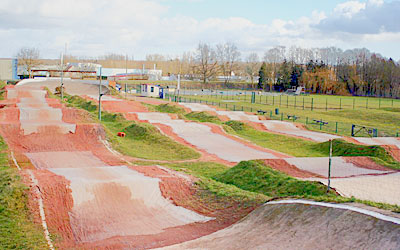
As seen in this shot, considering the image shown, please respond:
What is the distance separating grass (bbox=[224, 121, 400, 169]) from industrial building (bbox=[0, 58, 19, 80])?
82822 millimetres

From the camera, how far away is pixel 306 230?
33.4 ft

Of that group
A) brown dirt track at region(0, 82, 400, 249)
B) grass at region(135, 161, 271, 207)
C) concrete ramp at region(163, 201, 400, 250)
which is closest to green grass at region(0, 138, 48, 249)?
brown dirt track at region(0, 82, 400, 249)

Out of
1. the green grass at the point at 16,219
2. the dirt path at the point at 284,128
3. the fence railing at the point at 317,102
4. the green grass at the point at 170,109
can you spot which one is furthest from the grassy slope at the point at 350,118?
the green grass at the point at 16,219

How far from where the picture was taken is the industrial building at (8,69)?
105 meters

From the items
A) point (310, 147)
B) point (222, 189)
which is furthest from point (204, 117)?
point (222, 189)

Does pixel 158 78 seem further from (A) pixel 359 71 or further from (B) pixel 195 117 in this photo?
(B) pixel 195 117

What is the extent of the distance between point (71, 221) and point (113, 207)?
1.57 m

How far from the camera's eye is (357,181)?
16.9 metres

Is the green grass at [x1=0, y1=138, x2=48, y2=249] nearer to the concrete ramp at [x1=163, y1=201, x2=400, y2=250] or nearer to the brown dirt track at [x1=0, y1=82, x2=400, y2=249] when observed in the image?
the brown dirt track at [x1=0, y1=82, x2=400, y2=249]

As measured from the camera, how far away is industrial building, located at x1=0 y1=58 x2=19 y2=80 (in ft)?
344

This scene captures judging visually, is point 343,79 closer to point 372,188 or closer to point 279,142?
point 279,142

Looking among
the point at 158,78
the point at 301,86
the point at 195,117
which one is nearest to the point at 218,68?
the point at 158,78

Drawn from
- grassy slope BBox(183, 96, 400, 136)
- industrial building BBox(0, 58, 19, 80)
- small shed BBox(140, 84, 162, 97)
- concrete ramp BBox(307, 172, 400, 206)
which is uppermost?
industrial building BBox(0, 58, 19, 80)

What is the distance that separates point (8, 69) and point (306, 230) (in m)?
108
